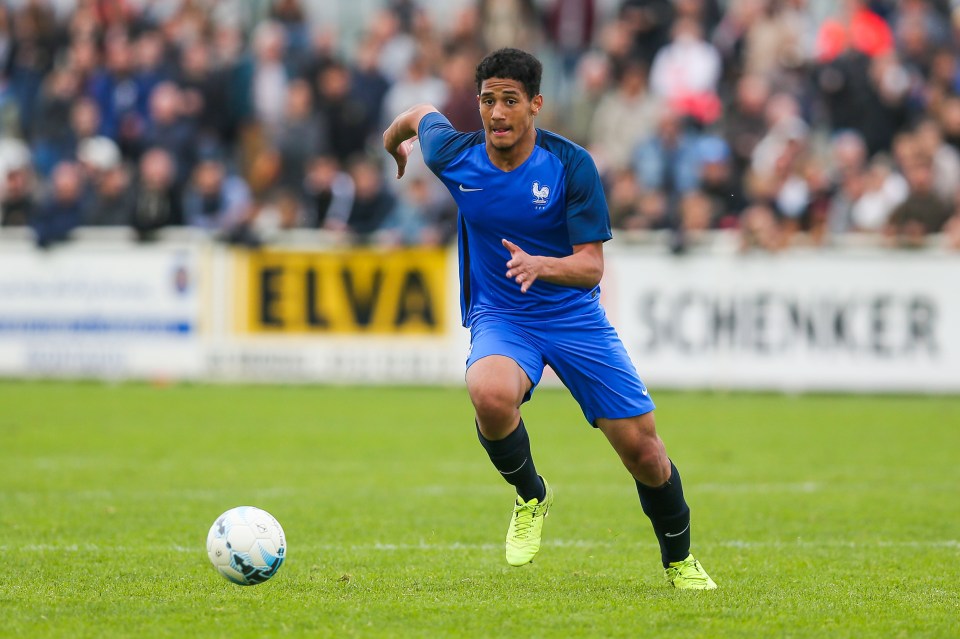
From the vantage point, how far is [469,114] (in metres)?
19.5

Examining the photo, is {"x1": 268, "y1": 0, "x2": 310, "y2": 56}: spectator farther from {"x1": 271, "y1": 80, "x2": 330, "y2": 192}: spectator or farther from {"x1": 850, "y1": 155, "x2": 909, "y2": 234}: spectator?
{"x1": 850, "y1": 155, "x2": 909, "y2": 234}: spectator

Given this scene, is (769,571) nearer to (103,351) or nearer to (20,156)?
(103,351)

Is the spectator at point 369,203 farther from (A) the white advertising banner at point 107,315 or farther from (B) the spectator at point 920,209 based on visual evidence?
(B) the spectator at point 920,209

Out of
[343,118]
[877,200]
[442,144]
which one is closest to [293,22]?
[343,118]

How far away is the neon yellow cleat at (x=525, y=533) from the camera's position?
7004 mm

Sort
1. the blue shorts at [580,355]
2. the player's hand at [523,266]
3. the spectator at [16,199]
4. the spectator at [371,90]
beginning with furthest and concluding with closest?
the spectator at [371,90], the spectator at [16,199], the blue shorts at [580,355], the player's hand at [523,266]

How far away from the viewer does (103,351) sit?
18094mm

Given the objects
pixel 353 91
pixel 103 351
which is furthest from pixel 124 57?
pixel 103 351

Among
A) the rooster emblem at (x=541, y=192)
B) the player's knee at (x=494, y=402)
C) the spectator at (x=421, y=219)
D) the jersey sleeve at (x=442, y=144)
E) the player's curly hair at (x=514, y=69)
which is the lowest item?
the spectator at (x=421, y=219)

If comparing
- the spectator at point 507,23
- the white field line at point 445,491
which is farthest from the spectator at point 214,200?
the white field line at point 445,491

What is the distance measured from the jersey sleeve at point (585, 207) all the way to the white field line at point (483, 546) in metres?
2.08

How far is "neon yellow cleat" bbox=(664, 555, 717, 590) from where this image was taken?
268 inches

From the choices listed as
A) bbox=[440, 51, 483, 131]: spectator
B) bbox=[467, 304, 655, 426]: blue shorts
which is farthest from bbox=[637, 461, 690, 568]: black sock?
bbox=[440, 51, 483, 131]: spectator

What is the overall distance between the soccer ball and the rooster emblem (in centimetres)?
193
